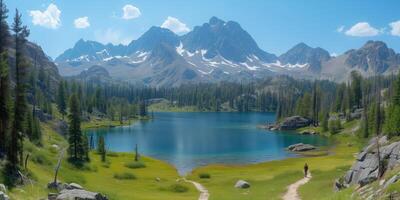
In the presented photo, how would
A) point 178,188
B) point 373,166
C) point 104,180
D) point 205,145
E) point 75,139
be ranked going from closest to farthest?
point 373,166
point 178,188
point 104,180
point 75,139
point 205,145

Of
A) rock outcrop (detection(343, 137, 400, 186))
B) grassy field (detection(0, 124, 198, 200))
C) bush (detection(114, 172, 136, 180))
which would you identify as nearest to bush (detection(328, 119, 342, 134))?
grassy field (detection(0, 124, 198, 200))

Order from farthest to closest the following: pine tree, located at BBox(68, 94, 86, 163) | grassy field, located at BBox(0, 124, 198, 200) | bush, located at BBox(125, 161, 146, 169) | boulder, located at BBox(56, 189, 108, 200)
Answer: bush, located at BBox(125, 161, 146, 169)
pine tree, located at BBox(68, 94, 86, 163)
grassy field, located at BBox(0, 124, 198, 200)
boulder, located at BBox(56, 189, 108, 200)

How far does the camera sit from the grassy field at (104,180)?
159 feet

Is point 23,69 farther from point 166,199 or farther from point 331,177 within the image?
point 331,177

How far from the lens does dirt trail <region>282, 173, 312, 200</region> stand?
5381 centimetres

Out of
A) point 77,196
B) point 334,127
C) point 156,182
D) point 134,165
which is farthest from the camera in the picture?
point 334,127

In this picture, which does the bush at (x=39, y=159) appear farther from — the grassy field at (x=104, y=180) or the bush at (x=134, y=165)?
the bush at (x=134, y=165)

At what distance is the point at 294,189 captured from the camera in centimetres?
6000

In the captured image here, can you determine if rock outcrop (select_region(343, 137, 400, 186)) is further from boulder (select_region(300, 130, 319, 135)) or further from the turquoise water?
boulder (select_region(300, 130, 319, 135))

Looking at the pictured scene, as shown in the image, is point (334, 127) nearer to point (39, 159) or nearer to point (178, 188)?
point (178, 188)

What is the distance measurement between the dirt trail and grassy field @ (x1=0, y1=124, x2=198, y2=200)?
12.7 m

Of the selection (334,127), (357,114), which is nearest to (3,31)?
(334,127)

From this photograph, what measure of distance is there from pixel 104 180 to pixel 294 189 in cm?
3113

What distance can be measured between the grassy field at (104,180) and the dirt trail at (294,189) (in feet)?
41.6
